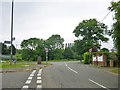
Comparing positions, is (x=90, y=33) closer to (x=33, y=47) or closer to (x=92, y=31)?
(x=92, y=31)

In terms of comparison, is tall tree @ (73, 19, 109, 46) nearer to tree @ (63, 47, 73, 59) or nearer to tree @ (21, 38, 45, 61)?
tree @ (21, 38, 45, 61)

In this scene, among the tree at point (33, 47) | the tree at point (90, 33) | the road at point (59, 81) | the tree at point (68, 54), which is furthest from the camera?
the tree at point (68, 54)

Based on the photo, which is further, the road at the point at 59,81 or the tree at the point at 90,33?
the tree at the point at 90,33

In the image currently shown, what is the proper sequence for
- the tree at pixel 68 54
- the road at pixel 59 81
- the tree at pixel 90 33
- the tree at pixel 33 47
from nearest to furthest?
the road at pixel 59 81 < the tree at pixel 90 33 < the tree at pixel 33 47 < the tree at pixel 68 54

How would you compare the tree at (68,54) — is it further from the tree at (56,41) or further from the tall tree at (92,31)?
the tall tree at (92,31)

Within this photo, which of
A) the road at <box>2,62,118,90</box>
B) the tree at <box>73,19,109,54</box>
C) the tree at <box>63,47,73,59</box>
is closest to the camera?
the road at <box>2,62,118,90</box>

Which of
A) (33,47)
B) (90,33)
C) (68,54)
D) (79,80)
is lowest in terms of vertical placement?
(68,54)

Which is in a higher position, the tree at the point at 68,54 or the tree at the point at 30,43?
the tree at the point at 30,43

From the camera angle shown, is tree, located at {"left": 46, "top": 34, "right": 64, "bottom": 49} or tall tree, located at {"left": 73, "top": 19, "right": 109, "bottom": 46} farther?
tree, located at {"left": 46, "top": 34, "right": 64, "bottom": 49}

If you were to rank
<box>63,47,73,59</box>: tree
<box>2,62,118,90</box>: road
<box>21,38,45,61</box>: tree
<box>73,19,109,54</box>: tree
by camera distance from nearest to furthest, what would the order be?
<box>2,62,118,90</box>: road, <box>73,19,109,54</box>: tree, <box>21,38,45,61</box>: tree, <box>63,47,73,59</box>: tree

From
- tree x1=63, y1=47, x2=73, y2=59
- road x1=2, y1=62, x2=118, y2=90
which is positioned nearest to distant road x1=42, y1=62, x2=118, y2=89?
road x1=2, y1=62, x2=118, y2=90

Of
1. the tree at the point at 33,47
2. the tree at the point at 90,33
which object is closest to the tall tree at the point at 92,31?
the tree at the point at 90,33

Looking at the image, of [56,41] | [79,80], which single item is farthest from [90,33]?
[79,80]

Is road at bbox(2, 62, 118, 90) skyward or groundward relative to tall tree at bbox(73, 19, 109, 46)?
groundward
